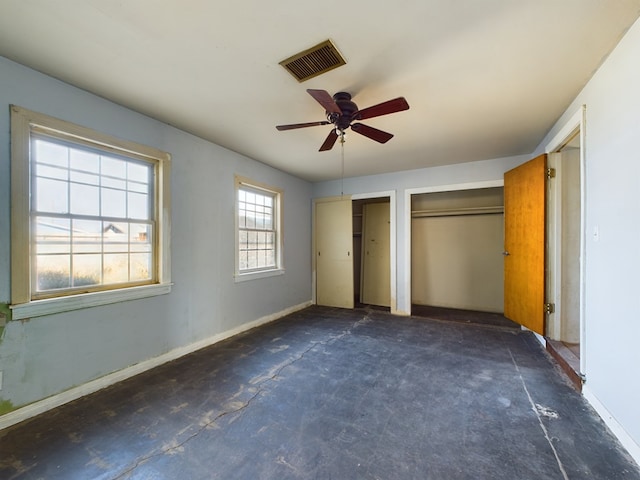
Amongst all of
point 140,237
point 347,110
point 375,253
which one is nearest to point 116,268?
point 140,237

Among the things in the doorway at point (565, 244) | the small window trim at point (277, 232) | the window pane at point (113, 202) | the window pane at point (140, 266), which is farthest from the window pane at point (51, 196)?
the doorway at point (565, 244)

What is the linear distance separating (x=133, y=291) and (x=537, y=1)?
3619mm

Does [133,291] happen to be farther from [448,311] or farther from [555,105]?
[448,311]

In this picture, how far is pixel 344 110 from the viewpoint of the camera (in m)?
2.19

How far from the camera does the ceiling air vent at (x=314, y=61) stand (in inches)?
68.2

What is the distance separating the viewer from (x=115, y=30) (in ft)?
5.22

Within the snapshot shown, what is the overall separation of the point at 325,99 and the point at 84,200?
2224 millimetres

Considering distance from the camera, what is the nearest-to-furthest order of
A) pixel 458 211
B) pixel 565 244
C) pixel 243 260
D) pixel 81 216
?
1. pixel 81 216
2. pixel 565 244
3. pixel 243 260
4. pixel 458 211

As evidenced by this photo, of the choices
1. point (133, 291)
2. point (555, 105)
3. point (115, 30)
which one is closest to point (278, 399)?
point (133, 291)

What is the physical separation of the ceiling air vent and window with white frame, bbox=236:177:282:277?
2.11 meters

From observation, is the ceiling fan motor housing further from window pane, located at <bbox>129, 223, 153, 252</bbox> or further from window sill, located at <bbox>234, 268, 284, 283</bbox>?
window sill, located at <bbox>234, 268, 284, 283</bbox>

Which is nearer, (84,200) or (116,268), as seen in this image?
(84,200)

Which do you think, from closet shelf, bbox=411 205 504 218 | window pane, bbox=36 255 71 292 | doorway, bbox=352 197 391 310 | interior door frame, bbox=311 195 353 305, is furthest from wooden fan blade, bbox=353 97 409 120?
closet shelf, bbox=411 205 504 218

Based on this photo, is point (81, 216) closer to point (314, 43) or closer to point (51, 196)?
point (51, 196)
